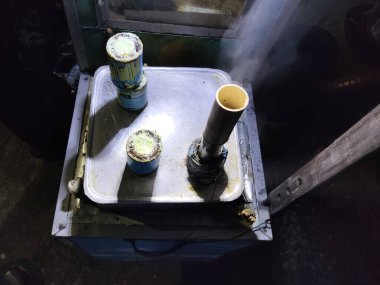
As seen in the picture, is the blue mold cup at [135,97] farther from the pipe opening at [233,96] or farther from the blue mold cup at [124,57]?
the pipe opening at [233,96]

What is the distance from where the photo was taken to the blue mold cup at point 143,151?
3.93ft

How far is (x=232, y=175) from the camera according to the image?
1.38 m

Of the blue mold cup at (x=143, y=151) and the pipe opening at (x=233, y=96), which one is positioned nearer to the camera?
the pipe opening at (x=233, y=96)

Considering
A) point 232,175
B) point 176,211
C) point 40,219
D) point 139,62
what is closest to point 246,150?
point 232,175

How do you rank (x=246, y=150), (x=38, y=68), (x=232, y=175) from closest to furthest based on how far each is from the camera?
1. (x=232, y=175)
2. (x=246, y=150)
3. (x=38, y=68)

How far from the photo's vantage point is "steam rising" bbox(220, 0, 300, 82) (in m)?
1.46

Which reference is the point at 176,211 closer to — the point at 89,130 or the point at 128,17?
the point at 89,130

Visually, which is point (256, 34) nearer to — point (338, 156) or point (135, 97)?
point (135, 97)

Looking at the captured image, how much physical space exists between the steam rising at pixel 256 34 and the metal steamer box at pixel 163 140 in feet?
0.76

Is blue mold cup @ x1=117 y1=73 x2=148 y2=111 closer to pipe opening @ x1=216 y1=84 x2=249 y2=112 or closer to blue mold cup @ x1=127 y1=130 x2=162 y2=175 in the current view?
blue mold cup @ x1=127 y1=130 x2=162 y2=175

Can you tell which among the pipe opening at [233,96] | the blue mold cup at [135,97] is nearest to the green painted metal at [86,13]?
the blue mold cup at [135,97]

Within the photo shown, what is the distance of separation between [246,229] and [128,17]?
108cm

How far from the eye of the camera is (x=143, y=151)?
1.21 meters

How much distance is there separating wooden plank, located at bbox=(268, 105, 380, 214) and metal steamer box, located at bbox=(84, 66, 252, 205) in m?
0.21
